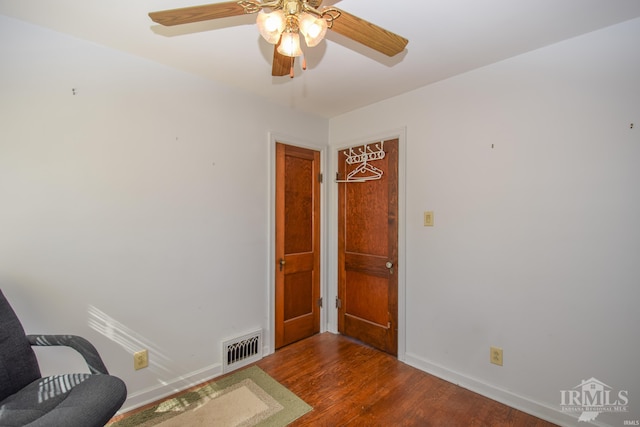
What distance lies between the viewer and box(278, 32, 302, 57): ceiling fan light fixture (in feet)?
3.73

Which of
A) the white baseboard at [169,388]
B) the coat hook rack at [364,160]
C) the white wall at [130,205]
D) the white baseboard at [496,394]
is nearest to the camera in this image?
the white wall at [130,205]

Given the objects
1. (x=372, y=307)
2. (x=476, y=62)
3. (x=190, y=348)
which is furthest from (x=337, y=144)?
(x=190, y=348)

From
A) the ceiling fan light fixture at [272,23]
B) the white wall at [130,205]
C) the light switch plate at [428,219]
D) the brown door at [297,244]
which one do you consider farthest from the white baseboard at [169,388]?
the ceiling fan light fixture at [272,23]

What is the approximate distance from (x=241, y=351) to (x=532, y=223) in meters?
2.50

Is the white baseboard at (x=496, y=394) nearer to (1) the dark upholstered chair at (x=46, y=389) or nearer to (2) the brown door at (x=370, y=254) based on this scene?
(2) the brown door at (x=370, y=254)

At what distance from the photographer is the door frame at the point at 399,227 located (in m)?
2.62

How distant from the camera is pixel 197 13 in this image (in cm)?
111

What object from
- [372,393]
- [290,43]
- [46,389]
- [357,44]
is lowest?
[372,393]

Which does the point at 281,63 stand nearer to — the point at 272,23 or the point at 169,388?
the point at 272,23

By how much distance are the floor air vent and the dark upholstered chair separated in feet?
3.67

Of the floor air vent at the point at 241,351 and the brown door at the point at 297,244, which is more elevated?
the brown door at the point at 297,244

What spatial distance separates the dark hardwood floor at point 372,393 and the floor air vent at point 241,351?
0.34 feet

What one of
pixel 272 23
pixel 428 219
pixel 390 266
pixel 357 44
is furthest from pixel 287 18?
pixel 390 266

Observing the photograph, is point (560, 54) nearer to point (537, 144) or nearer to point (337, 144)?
point (537, 144)
